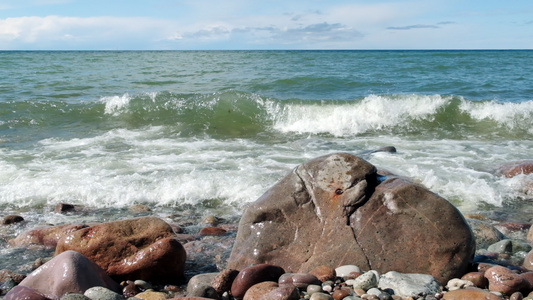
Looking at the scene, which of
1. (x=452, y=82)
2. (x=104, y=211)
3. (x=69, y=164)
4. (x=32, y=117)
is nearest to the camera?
(x=104, y=211)

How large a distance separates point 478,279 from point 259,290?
1871 mm

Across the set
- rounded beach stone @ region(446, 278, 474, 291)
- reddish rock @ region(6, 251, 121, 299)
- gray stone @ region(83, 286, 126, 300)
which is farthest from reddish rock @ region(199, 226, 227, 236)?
rounded beach stone @ region(446, 278, 474, 291)

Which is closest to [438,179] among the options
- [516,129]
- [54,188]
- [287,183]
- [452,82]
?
[287,183]

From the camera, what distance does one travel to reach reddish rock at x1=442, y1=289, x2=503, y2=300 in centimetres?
396

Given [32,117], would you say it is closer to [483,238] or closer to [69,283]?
[69,283]

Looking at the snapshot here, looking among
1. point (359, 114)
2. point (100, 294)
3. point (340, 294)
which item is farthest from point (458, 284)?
point (359, 114)

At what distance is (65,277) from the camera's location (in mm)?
4395

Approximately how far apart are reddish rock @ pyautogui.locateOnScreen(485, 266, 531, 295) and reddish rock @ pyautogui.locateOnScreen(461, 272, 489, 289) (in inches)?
1.8

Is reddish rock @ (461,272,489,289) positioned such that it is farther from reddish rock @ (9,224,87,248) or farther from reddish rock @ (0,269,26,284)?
reddish rock @ (9,224,87,248)

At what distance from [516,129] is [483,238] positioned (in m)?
10.2

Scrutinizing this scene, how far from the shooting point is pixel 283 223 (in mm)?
5008

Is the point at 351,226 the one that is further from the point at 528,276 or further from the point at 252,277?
the point at 528,276

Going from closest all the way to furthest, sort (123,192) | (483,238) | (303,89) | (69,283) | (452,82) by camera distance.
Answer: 1. (69,283)
2. (483,238)
3. (123,192)
4. (303,89)
5. (452,82)

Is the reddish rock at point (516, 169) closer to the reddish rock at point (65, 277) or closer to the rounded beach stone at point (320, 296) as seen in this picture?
the rounded beach stone at point (320, 296)
